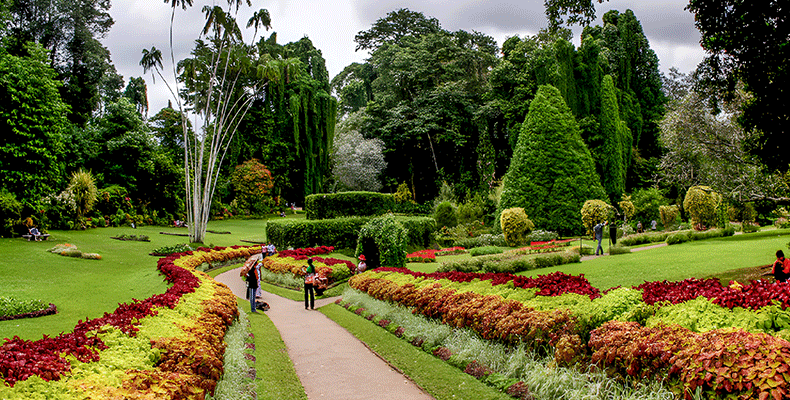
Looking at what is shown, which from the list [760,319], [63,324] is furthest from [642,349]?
[63,324]

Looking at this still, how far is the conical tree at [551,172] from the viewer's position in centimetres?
2402

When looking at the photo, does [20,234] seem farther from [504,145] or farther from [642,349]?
[504,145]

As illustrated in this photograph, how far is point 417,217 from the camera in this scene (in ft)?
83.8

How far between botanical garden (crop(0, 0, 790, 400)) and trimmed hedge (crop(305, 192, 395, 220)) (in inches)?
4.3

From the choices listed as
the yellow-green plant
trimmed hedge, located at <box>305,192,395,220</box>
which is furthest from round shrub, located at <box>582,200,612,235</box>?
the yellow-green plant

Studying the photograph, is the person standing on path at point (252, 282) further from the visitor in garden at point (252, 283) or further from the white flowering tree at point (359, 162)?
the white flowering tree at point (359, 162)

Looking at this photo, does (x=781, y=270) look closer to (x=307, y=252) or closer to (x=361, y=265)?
(x=361, y=265)

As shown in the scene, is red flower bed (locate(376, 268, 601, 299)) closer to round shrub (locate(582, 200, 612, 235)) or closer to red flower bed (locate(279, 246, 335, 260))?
red flower bed (locate(279, 246, 335, 260))

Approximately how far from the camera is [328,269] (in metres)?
16.5

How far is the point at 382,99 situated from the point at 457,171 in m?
9.50

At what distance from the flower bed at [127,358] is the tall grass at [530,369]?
3.64m

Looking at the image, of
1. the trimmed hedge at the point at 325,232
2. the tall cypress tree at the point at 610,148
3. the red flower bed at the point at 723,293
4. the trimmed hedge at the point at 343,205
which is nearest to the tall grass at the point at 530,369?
the red flower bed at the point at 723,293

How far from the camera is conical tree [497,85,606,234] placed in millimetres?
24016

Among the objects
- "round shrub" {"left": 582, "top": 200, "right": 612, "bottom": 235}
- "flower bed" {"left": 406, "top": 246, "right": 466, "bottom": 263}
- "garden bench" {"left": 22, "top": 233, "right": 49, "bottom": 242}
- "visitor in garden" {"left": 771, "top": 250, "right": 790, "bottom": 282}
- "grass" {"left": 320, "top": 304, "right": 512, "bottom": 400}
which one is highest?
"round shrub" {"left": 582, "top": 200, "right": 612, "bottom": 235}
